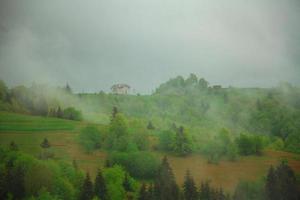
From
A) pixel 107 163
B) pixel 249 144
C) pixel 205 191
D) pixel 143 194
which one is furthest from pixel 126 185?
pixel 249 144

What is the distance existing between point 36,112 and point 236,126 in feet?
23.7

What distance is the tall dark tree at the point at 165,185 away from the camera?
14711 mm

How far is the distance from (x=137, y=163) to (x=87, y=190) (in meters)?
1.99

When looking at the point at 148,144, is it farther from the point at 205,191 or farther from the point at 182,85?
the point at 182,85

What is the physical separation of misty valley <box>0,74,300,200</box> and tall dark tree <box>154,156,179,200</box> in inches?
1.3

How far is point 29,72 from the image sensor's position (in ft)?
52.9

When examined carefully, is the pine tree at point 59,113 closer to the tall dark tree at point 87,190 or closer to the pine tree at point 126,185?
the tall dark tree at point 87,190

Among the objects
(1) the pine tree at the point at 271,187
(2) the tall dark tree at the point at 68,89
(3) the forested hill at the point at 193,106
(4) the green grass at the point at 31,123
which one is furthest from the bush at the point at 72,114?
(1) the pine tree at the point at 271,187

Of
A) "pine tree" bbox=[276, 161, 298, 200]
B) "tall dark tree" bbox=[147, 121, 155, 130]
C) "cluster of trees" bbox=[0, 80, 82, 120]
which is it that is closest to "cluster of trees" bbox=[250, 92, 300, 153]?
"pine tree" bbox=[276, 161, 298, 200]

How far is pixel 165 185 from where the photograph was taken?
49.0 ft

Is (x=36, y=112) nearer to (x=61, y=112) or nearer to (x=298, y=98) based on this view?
(x=61, y=112)

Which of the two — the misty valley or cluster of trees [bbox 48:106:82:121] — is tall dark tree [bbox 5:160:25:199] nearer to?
the misty valley

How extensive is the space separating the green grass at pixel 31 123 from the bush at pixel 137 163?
188 cm

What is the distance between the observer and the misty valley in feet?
47.4
